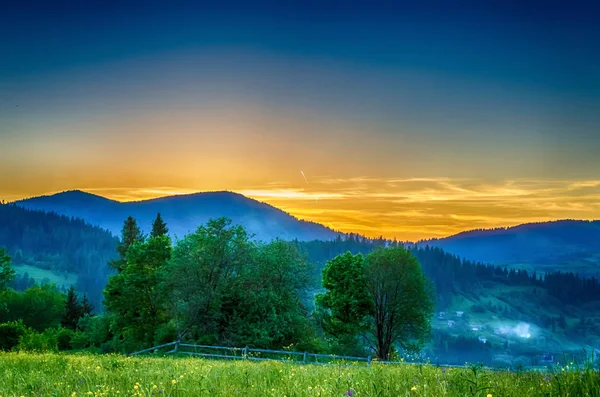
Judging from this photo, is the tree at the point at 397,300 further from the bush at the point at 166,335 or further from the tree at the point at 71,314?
the tree at the point at 71,314

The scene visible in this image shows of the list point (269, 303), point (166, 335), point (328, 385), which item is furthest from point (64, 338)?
point (328, 385)

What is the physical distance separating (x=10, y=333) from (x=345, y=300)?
52.7 m

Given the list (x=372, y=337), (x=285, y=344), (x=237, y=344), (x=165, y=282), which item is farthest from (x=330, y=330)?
(x=165, y=282)

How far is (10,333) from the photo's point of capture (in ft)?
264

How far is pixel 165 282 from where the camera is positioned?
61656 mm

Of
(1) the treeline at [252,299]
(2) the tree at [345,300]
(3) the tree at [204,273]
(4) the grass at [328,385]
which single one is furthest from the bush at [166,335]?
(4) the grass at [328,385]

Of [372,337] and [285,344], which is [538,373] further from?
[372,337]

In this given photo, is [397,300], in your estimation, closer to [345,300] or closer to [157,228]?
[345,300]

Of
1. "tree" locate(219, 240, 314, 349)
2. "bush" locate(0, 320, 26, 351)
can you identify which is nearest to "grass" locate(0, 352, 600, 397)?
"tree" locate(219, 240, 314, 349)

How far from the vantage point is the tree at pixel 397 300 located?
67.8m

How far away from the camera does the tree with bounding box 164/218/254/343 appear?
57.5m

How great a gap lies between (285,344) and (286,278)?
7727mm

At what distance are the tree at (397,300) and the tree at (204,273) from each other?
18439 mm

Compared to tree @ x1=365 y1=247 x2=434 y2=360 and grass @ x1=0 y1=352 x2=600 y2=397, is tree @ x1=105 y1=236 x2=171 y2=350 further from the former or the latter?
grass @ x1=0 y1=352 x2=600 y2=397
